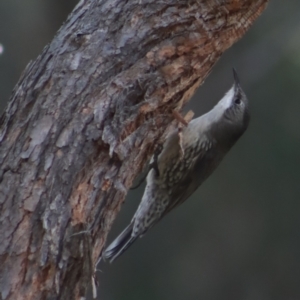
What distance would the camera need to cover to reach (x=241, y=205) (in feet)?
20.6

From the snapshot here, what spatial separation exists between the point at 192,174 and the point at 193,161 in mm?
76

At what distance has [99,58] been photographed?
2309mm

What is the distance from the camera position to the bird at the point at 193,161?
3557 millimetres

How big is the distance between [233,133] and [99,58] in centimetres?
146

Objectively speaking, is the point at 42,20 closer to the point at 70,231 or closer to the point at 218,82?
the point at 218,82

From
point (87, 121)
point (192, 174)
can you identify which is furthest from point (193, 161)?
point (87, 121)

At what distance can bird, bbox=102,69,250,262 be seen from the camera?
11.7 feet

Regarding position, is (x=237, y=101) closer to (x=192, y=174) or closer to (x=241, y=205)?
(x=192, y=174)

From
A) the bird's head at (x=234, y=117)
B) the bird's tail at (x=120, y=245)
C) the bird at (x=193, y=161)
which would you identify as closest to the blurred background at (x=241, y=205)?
the bird's tail at (x=120, y=245)

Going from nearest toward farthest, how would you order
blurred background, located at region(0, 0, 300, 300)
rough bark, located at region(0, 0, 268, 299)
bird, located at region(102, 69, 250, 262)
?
rough bark, located at region(0, 0, 268, 299) → bird, located at region(102, 69, 250, 262) → blurred background, located at region(0, 0, 300, 300)

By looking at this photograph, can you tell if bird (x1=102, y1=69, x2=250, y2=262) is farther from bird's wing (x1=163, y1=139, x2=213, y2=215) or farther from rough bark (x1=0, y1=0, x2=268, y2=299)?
rough bark (x1=0, y1=0, x2=268, y2=299)

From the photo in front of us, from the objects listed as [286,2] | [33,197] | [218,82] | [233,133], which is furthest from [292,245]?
[33,197]

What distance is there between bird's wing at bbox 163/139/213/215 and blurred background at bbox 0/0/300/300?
2.23 metres

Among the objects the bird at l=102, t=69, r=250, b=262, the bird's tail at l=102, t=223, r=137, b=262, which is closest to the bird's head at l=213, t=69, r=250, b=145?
the bird at l=102, t=69, r=250, b=262
